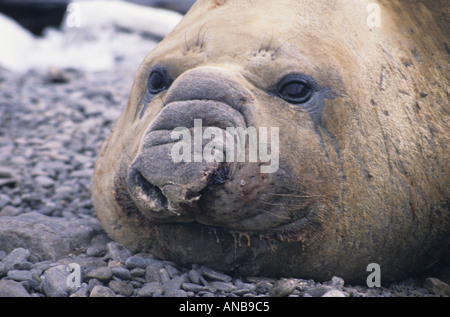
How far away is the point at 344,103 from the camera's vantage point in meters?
3.22

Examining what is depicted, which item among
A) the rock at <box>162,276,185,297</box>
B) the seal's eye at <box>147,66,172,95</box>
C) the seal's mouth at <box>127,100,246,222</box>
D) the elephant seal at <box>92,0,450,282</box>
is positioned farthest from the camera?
the seal's eye at <box>147,66,172,95</box>

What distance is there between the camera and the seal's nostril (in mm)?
2926

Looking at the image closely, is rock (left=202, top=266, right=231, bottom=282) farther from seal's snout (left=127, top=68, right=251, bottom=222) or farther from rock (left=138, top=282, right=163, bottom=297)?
seal's snout (left=127, top=68, right=251, bottom=222)

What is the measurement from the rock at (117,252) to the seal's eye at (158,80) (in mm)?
994

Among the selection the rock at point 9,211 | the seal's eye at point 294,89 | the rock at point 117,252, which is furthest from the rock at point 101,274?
the rock at point 9,211

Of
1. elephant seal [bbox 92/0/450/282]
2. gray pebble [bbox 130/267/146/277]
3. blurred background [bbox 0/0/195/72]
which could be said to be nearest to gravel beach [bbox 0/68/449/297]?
gray pebble [bbox 130/267/146/277]

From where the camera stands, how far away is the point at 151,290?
308 cm

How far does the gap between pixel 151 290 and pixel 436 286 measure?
1.66 m

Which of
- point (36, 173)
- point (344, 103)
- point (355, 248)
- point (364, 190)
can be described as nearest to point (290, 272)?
point (355, 248)

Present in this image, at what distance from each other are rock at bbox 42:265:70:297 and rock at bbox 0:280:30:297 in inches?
4.9

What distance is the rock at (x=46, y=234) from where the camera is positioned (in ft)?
12.2

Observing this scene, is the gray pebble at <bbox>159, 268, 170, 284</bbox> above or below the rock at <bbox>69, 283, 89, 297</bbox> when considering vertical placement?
above

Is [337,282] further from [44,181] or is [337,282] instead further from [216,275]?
[44,181]

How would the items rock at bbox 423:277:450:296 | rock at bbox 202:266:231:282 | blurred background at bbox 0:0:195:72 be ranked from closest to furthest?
rock at bbox 202:266:231:282 → rock at bbox 423:277:450:296 → blurred background at bbox 0:0:195:72
